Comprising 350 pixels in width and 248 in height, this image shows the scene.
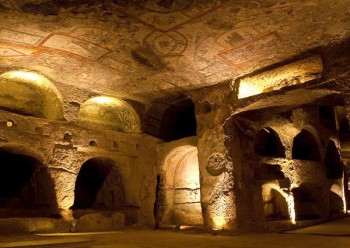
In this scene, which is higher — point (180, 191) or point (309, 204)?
point (180, 191)

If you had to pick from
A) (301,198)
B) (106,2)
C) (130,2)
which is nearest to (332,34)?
(130,2)

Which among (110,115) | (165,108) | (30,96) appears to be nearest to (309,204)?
(165,108)

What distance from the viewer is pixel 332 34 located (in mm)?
5410

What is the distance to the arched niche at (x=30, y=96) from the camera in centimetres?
756

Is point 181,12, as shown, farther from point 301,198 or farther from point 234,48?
point 301,198

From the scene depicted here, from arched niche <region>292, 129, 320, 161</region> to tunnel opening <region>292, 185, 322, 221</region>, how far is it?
1.17m

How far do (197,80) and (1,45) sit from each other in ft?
13.5

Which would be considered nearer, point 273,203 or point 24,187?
point 24,187

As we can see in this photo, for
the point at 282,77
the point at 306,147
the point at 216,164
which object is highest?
the point at 282,77

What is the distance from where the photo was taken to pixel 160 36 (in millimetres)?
5434

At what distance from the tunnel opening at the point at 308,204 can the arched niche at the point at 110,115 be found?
5.94 meters

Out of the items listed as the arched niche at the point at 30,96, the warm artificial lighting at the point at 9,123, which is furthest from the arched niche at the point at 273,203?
the warm artificial lighting at the point at 9,123

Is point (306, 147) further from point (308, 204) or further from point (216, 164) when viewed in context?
point (216, 164)

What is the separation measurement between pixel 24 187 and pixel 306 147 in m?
9.34
